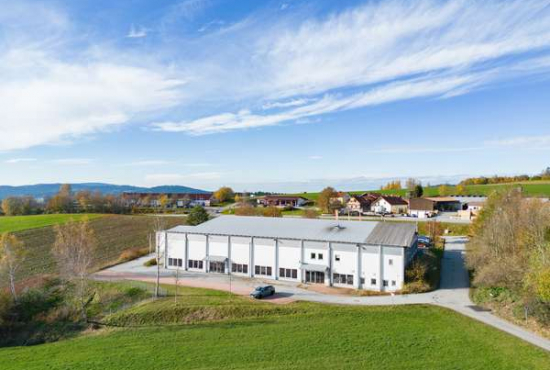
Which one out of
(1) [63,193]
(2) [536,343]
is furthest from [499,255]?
(1) [63,193]

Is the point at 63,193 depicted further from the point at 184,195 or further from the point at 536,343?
the point at 536,343

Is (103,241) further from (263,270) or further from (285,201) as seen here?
(285,201)

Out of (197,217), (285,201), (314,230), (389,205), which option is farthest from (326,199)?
(314,230)

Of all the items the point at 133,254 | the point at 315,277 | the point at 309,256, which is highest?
the point at 309,256

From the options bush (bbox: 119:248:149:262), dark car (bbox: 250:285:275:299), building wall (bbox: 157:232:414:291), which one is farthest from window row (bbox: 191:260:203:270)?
dark car (bbox: 250:285:275:299)

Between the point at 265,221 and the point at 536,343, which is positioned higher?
the point at 265,221

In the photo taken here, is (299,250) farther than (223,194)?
No

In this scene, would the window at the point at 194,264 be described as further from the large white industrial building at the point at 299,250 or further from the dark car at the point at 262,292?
the dark car at the point at 262,292
